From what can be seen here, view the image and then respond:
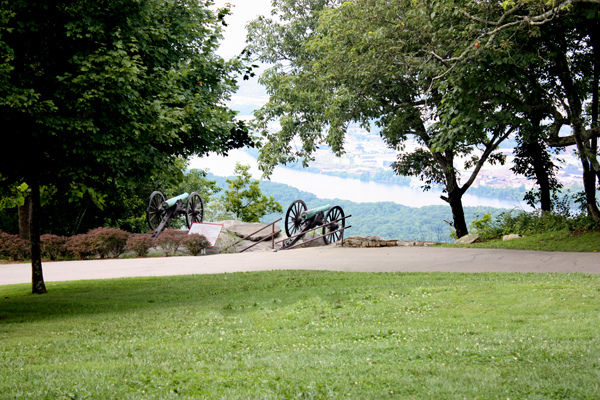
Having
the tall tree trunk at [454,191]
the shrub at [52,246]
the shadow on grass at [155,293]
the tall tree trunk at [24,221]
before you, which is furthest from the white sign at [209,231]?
the tall tree trunk at [454,191]

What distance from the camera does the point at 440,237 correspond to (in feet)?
76.8

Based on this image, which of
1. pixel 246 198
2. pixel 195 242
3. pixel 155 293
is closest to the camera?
pixel 155 293

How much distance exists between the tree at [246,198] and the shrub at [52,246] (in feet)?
41.5

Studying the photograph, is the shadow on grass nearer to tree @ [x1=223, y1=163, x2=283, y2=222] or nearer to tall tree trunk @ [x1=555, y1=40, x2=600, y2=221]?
tall tree trunk @ [x1=555, y1=40, x2=600, y2=221]

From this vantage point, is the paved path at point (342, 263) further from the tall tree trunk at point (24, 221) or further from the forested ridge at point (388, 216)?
the forested ridge at point (388, 216)

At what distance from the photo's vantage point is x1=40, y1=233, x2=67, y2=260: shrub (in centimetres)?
1784

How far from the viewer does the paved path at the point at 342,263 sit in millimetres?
12984

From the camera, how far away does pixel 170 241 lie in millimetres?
19156

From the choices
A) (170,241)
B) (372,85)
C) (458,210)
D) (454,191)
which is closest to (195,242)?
(170,241)

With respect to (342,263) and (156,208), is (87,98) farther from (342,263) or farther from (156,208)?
(156,208)

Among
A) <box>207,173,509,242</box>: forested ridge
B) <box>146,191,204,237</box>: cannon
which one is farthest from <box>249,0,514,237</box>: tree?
<box>207,173,509,242</box>: forested ridge

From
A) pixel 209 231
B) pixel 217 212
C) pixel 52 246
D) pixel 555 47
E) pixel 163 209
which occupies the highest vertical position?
pixel 555 47

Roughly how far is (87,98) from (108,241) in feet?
36.5

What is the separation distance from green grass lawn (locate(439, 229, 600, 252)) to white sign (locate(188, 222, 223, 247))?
952 cm
